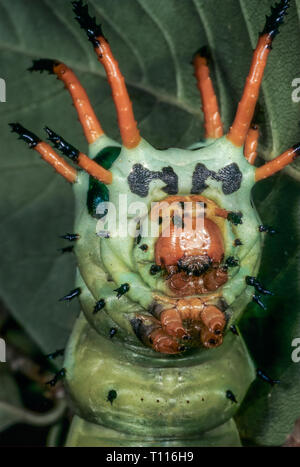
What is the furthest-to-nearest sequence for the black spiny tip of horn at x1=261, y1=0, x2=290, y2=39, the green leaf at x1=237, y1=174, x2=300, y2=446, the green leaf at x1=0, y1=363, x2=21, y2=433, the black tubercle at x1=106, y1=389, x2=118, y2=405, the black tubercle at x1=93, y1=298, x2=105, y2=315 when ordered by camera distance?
1. the green leaf at x1=0, y1=363, x2=21, y2=433
2. the green leaf at x1=237, y1=174, x2=300, y2=446
3. the black tubercle at x1=106, y1=389, x2=118, y2=405
4. the black tubercle at x1=93, y1=298, x2=105, y2=315
5. the black spiny tip of horn at x1=261, y1=0, x2=290, y2=39

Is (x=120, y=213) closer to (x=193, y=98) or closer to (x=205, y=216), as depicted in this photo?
(x=205, y=216)

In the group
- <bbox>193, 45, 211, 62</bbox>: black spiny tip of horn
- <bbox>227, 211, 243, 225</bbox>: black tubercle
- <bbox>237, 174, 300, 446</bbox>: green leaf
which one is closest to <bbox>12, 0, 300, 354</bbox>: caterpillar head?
<bbox>227, 211, 243, 225</bbox>: black tubercle

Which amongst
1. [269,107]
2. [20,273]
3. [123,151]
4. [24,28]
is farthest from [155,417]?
[24,28]

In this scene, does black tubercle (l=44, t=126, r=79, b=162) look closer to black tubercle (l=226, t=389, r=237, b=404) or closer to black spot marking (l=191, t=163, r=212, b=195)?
black spot marking (l=191, t=163, r=212, b=195)

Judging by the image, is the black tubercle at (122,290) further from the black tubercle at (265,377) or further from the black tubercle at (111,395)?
the black tubercle at (265,377)

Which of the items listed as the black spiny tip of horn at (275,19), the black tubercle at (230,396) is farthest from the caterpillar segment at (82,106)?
the black tubercle at (230,396)

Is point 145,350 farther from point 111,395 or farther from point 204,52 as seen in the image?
point 204,52

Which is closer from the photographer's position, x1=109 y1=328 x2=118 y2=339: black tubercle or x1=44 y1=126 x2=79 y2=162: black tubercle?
x1=44 y1=126 x2=79 y2=162: black tubercle
